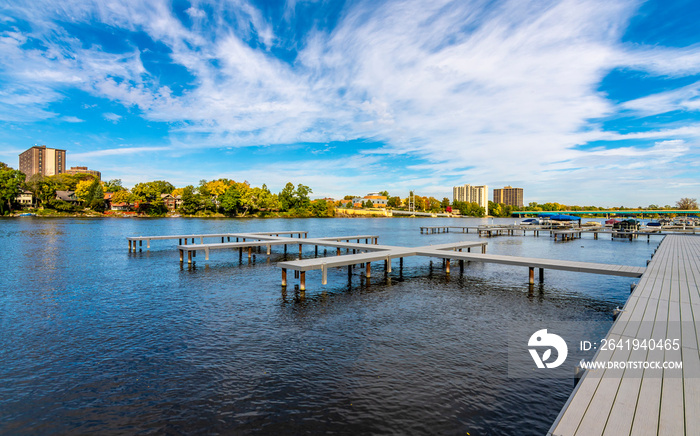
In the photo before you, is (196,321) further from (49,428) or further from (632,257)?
(632,257)

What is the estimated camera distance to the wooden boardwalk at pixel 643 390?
3.77 meters

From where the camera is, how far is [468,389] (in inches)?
277

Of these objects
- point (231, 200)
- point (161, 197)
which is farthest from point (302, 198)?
point (161, 197)

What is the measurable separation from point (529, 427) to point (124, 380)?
7.78 metres

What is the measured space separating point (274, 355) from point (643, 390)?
7.04m

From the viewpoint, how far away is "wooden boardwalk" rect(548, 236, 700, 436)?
377 cm

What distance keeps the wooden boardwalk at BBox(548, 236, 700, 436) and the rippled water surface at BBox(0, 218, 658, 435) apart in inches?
65.0

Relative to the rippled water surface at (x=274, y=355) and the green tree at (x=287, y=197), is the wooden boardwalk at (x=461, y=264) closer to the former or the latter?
the rippled water surface at (x=274, y=355)

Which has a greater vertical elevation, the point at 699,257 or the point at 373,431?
the point at 699,257

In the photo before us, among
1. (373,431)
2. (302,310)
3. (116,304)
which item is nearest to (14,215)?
(116,304)

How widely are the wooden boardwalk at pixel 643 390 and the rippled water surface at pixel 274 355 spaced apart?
5.41 ft

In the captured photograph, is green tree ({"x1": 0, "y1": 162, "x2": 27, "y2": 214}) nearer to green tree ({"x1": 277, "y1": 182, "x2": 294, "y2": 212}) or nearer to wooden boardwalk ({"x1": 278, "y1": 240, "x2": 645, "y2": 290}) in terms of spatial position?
green tree ({"x1": 277, "y1": 182, "x2": 294, "y2": 212})

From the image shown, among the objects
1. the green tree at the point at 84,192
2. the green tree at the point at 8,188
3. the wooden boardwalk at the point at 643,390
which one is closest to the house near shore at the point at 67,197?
the green tree at the point at 84,192

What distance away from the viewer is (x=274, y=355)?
866cm
